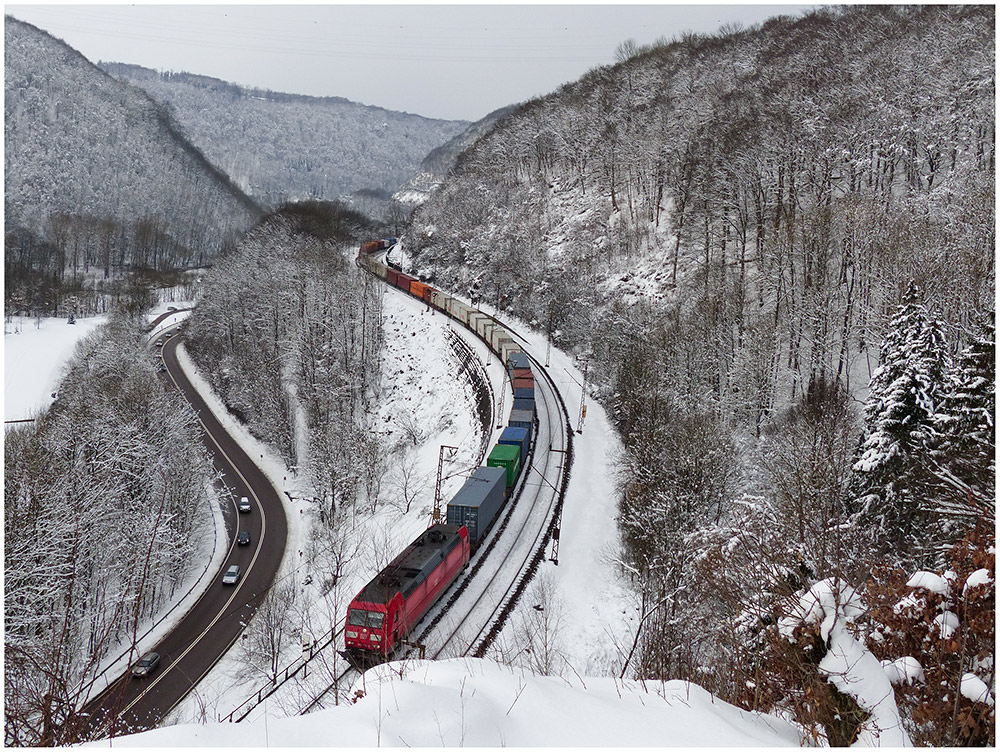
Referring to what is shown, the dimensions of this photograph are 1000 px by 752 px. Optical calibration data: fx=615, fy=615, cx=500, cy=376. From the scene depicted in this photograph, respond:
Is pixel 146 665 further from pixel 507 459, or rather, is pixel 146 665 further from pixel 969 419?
pixel 969 419

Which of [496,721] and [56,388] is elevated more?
[496,721]

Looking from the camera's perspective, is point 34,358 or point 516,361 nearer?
point 516,361

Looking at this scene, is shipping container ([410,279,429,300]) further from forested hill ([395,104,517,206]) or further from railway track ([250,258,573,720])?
forested hill ([395,104,517,206])

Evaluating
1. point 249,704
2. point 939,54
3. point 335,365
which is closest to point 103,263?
point 335,365

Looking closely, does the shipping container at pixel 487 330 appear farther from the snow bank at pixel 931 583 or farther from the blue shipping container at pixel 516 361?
the snow bank at pixel 931 583

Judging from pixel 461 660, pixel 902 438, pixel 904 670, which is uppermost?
pixel 902 438

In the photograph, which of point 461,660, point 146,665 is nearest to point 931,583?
point 461,660

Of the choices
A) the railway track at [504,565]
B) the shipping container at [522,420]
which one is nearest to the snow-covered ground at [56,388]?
the railway track at [504,565]

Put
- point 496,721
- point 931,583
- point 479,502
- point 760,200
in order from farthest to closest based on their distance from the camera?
point 760,200
point 479,502
point 931,583
point 496,721

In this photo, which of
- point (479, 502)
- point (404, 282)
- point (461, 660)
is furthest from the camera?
point (404, 282)
